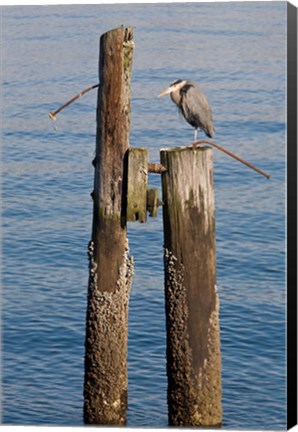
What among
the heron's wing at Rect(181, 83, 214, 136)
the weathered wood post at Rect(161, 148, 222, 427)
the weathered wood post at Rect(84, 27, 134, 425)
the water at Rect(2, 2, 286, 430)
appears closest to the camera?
the weathered wood post at Rect(161, 148, 222, 427)

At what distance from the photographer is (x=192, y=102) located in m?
8.27

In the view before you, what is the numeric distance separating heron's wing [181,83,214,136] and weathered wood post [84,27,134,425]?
1.99ft

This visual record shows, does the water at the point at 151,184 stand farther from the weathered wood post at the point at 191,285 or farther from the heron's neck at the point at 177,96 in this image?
the heron's neck at the point at 177,96

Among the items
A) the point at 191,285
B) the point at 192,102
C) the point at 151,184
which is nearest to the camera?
the point at 191,285

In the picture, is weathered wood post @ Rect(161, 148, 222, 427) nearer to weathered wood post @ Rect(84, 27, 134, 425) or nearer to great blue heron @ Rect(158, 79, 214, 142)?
weathered wood post @ Rect(84, 27, 134, 425)

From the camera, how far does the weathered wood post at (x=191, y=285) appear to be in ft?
24.8

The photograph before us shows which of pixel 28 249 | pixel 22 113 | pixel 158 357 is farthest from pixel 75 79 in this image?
pixel 158 357

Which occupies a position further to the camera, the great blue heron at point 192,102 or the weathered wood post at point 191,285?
the great blue heron at point 192,102

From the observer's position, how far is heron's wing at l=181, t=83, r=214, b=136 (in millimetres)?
8242

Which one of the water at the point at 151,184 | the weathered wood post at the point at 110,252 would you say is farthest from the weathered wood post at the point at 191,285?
the water at the point at 151,184

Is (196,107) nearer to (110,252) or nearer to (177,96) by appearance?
(177,96)

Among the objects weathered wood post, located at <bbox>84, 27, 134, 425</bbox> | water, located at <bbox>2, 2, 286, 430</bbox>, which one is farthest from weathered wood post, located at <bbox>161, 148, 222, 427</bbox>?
water, located at <bbox>2, 2, 286, 430</bbox>

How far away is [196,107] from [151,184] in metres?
3.82

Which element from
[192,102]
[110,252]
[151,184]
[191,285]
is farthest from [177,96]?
[151,184]
